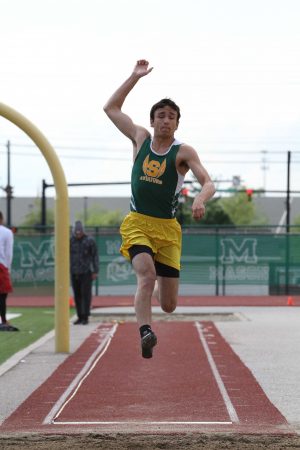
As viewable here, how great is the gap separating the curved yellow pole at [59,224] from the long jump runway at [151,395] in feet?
1.41

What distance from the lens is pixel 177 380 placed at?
11008 millimetres

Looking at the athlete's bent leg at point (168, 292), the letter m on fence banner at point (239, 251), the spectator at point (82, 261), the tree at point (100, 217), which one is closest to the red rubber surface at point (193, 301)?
the letter m on fence banner at point (239, 251)

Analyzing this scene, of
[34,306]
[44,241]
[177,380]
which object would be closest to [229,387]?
[177,380]

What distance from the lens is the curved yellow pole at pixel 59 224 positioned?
12.5 meters

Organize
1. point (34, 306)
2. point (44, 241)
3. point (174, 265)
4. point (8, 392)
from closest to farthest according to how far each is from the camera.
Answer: point (174, 265) < point (8, 392) < point (34, 306) < point (44, 241)

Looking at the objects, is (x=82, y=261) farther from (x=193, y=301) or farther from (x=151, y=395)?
(x=193, y=301)

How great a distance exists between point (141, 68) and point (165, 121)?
2.30ft

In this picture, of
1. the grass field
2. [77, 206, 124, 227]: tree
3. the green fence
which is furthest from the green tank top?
[77, 206, 124, 227]: tree

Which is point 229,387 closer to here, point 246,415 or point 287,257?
point 246,415

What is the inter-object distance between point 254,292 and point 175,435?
950 inches

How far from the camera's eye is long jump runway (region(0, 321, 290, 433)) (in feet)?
26.9

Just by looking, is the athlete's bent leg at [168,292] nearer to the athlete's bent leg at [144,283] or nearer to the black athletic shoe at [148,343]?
the athlete's bent leg at [144,283]

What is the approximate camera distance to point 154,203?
793 cm

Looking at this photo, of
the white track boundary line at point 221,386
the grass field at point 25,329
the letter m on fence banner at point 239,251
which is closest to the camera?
the white track boundary line at point 221,386
